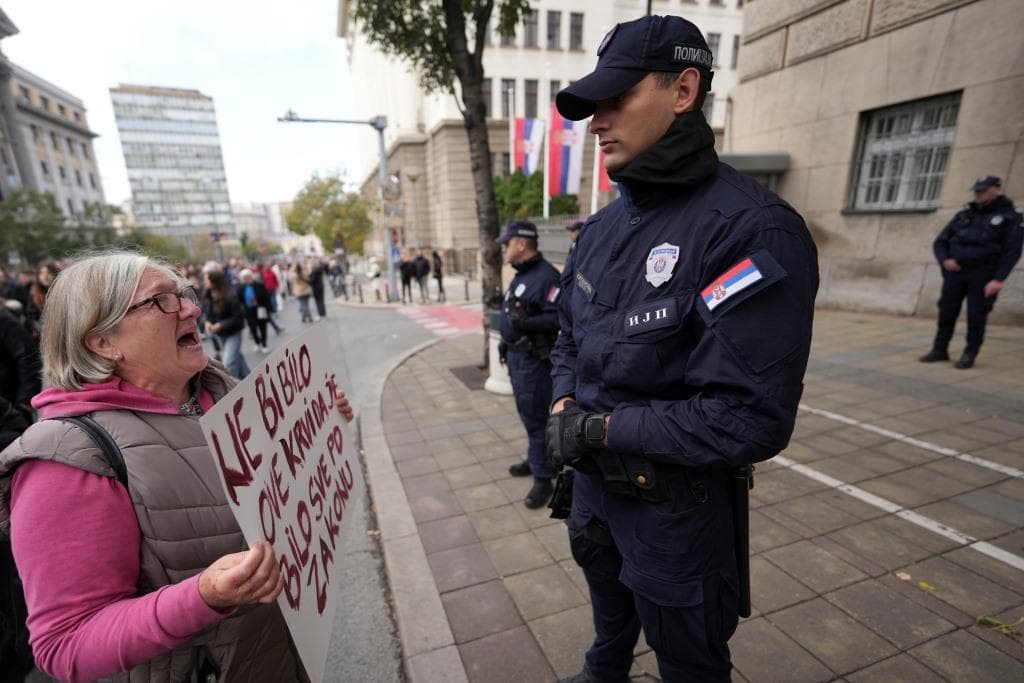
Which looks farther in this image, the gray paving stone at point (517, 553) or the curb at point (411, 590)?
the gray paving stone at point (517, 553)

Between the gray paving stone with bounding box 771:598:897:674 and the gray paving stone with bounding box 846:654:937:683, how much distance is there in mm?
27

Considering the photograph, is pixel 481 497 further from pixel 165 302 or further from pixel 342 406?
pixel 165 302

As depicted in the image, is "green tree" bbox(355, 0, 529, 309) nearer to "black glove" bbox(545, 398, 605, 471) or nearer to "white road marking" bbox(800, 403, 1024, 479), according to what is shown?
"white road marking" bbox(800, 403, 1024, 479)

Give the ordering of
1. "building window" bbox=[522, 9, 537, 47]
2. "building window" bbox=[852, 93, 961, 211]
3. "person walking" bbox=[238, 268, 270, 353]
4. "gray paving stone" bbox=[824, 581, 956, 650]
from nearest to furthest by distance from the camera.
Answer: "gray paving stone" bbox=[824, 581, 956, 650]
"building window" bbox=[852, 93, 961, 211]
"person walking" bbox=[238, 268, 270, 353]
"building window" bbox=[522, 9, 537, 47]

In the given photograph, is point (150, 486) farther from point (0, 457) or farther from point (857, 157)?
point (857, 157)

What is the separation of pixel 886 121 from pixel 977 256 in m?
4.77

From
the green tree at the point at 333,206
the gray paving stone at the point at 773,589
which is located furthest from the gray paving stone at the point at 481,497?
the green tree at the point at 333,206

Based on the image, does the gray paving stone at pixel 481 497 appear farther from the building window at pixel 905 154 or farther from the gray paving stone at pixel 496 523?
the building window at pixel 905 154

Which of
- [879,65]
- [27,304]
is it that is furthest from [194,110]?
[879,65]

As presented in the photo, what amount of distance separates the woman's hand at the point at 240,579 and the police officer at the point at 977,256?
7237mm

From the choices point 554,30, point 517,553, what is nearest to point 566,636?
point 517,553

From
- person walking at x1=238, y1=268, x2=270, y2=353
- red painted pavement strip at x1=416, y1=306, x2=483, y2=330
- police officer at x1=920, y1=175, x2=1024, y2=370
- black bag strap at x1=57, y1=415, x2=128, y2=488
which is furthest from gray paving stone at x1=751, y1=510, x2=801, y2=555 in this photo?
person walking at x1=238, y1=268, x2=270, y2=353

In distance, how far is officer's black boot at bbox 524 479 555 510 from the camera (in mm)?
3455

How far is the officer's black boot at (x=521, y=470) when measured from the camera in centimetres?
394
